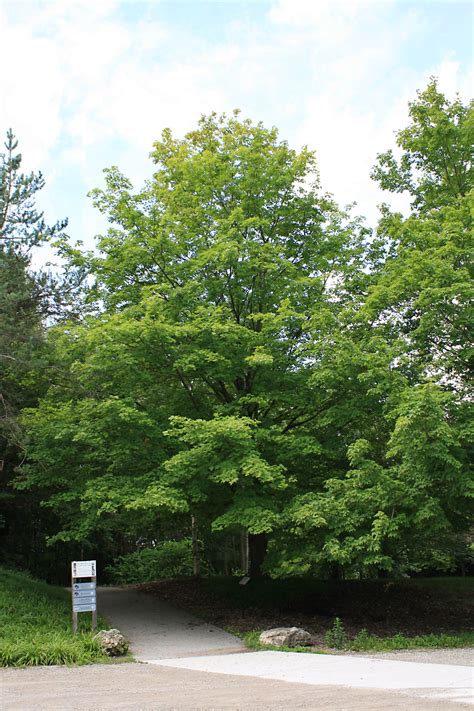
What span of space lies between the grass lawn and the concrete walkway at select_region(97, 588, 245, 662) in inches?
41.4

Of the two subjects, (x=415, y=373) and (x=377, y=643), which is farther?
(x=415, y=373)

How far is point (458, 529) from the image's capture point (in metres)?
13.8

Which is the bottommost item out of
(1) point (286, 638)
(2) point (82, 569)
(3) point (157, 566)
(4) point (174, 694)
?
(3) point (157, 566)

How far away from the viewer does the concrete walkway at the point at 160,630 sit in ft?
38.4

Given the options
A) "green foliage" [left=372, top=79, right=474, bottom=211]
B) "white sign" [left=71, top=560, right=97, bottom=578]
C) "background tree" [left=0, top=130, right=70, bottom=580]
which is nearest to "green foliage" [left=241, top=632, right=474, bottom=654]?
"white sign" [left=71, top=560, right=97, bottom=578]

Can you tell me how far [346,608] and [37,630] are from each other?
7.66 meters

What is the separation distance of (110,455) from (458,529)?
782 cm

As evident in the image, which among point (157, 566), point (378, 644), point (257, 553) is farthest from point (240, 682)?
point (157, 566)

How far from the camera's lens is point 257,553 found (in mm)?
16594

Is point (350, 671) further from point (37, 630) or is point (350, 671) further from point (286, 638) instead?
point (37, 630)

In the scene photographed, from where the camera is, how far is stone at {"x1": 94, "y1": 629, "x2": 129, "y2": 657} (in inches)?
425

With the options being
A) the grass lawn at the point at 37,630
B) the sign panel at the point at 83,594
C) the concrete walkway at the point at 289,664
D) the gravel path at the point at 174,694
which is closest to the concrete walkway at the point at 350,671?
the concrete walkway at the point at 289,664

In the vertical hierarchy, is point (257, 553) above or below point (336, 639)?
above

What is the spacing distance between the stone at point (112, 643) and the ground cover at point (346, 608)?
249cm
